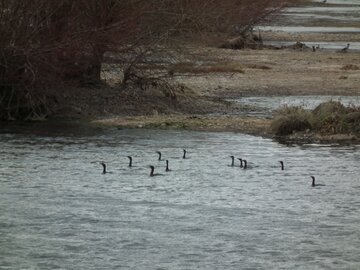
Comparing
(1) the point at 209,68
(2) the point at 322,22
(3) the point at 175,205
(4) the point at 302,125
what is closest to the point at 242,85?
(1) the point at 209,68

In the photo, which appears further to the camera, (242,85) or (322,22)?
(322,22)

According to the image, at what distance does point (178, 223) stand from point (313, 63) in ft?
130

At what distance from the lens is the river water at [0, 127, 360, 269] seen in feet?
60.6

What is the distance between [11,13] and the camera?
36.8 meters

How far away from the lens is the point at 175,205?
23281 millimetres

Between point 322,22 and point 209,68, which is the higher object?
point 322,22

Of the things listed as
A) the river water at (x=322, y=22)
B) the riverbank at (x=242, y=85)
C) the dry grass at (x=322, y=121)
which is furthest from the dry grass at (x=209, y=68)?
the river water at (x=322, y=22)

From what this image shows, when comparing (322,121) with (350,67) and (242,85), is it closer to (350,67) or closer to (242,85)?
(242,85)

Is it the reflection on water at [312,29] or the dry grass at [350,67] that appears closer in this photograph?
the dry grass at [350,67]

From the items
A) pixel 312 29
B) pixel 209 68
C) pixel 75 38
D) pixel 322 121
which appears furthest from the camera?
pixel 312 29

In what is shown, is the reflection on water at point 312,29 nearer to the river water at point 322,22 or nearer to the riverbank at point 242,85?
the river water at point 322,22

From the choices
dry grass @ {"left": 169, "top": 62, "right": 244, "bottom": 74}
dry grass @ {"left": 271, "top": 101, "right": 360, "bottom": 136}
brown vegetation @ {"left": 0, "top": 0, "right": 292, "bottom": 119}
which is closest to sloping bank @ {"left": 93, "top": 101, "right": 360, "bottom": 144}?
dry grass @ {"left": 271, "top": 101, "right": 360, "bottom": 136}

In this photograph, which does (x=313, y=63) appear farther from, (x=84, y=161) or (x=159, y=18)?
(x=84, y=161)

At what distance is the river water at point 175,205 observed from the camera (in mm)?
18469
